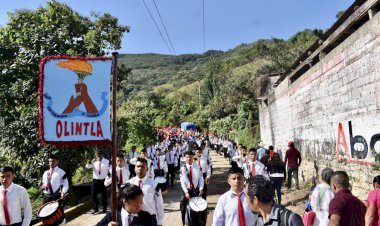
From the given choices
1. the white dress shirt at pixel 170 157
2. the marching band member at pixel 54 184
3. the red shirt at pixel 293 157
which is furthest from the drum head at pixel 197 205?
the white dress shirt at pixel 170 157

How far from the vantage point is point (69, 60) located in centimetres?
406

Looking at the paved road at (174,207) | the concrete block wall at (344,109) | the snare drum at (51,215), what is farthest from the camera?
the paved road at (174,207)

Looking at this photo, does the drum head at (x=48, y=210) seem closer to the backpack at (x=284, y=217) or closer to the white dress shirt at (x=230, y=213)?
the white dress shirt at (x=230, y=213)

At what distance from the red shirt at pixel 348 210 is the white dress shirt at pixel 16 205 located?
13.2ft

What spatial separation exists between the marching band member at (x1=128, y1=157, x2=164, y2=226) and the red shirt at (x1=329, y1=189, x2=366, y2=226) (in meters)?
2.47

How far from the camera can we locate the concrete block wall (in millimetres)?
7602

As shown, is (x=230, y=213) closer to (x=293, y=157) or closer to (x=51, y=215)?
(x=51, y=215)

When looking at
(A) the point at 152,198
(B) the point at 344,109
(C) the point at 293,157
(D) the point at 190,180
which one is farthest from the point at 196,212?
(C) the point at 293,157

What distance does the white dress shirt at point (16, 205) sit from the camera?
532cm

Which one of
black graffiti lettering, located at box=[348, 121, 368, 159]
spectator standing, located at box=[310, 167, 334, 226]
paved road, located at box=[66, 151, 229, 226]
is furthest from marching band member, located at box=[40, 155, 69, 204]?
black graffiti lettering, located at box=[348, 121, 368, 159]

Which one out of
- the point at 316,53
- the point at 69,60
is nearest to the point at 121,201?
the point at 69,60

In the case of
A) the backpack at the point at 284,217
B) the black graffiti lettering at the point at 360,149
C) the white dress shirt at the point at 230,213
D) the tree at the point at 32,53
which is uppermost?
the tree at the point at 32,53

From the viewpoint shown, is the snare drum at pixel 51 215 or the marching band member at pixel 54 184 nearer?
the snare drum at pixel 51 215

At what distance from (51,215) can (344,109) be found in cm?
705
